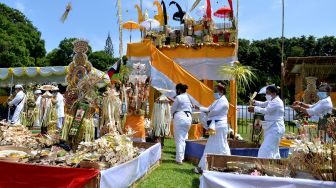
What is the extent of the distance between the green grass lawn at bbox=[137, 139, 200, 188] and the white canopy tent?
1201 centimetres

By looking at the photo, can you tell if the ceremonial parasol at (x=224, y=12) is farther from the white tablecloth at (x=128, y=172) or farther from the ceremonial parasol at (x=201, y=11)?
the white tablecloth at (x=128, y=172)

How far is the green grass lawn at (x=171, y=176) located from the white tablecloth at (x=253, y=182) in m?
1.83

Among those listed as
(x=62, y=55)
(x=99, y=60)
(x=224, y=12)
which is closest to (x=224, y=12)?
(x=224, y=12)

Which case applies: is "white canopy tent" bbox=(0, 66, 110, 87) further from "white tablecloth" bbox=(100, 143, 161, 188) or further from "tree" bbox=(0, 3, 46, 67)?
"white tablecloth" bbox=(100, 143, 161, 188)

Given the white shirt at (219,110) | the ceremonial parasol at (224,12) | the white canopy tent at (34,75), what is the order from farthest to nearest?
the white canopy tent at (34,75) → the ceremonial parasol at (224,12) → the white shirt at (219,110)

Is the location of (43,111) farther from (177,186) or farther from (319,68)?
(319,68)

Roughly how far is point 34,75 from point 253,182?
16.5 meters

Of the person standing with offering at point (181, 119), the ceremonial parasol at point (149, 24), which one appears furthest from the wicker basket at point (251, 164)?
the ceremonial parasol at point (149, 24)

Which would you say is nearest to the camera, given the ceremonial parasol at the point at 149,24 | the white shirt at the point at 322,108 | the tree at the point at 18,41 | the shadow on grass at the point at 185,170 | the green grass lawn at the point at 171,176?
the green grass lawn at the point at 171,176

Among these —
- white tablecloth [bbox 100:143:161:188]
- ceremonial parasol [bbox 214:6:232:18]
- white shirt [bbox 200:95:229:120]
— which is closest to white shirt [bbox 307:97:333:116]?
white shirt [bbox 200:95:229:120]

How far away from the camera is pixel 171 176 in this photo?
5.76m

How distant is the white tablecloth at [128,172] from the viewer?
159 inches

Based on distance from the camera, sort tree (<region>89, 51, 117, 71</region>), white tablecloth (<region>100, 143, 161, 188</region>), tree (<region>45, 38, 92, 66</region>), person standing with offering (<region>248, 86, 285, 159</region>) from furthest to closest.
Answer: tree (<region>89, 51, 117, 71</region>)
tree (<region>45, 38, 92, 66</region>)
person standing with offering (<region>248, 86, 285, 159</region>)
white tablecloth (<region>100, 143, 161, 188</region>)

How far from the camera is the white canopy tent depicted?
58.4 feet
